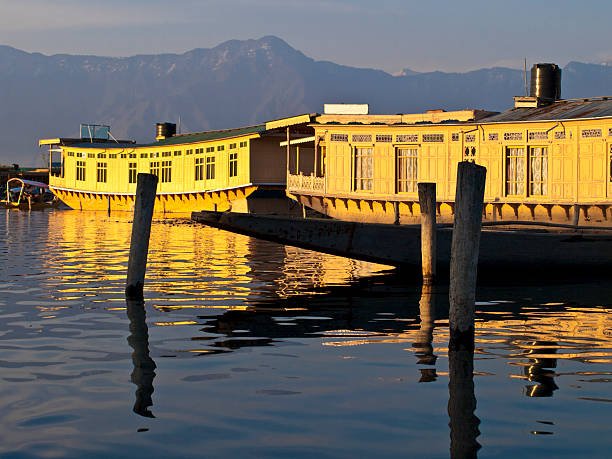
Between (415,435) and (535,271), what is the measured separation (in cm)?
1528

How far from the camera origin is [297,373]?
11.6 meters

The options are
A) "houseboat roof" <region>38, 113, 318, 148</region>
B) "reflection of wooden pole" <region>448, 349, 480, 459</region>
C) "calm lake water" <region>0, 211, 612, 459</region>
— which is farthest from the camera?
"houseboat roof" <region>38, 113, 318, 148</region>

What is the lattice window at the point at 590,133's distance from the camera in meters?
36.2

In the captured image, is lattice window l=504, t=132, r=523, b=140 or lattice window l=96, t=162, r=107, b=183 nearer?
lattice window l=504, t=132, r=523, b=140

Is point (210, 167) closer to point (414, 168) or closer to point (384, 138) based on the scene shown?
point (384, 138)

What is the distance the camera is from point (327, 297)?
1984 cm

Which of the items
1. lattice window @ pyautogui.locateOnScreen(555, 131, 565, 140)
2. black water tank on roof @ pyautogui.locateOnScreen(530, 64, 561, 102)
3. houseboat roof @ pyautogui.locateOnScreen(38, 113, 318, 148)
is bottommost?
lattice window @ pyautogui.locateOnScreen(555, 131, 565, 140)

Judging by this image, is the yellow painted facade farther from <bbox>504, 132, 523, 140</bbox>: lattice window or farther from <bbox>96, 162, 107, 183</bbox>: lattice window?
<bbox>96, 162, 107, 183</bbox>: lattice window

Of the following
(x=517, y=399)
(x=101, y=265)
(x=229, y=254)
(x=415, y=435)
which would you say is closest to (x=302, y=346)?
(x=517, y=399)

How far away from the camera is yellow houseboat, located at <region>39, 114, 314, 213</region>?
5966cm

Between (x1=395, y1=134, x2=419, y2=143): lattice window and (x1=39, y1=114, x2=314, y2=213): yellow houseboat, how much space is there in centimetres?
599

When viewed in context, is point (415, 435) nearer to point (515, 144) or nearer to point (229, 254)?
point (229, 254)

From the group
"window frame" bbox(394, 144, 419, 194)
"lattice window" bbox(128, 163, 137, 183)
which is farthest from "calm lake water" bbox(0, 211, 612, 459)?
"lattice window" bbox(128, 163, 137, 183)

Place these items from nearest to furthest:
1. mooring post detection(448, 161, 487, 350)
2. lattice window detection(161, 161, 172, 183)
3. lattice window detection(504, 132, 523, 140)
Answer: mooring post detection(448, 161, 487, 350), lattice window detection(504, 132, 523, 140), lattice window detection(161, 161, 172, 183)
